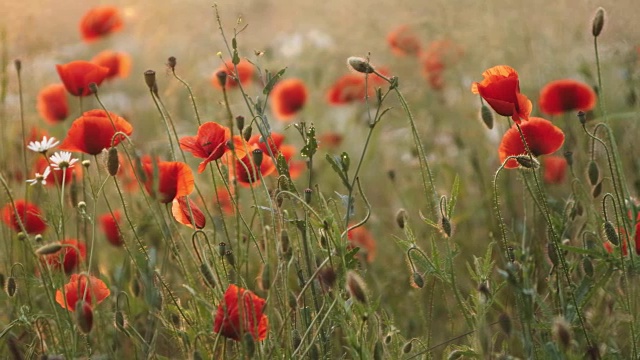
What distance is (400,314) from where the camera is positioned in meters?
2.51

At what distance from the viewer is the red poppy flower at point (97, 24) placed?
143 inches

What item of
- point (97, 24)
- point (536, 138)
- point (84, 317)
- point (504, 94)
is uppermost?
point (97, 24)

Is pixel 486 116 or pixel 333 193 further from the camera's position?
pixel 333 193

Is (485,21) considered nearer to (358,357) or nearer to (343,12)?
(343,12)

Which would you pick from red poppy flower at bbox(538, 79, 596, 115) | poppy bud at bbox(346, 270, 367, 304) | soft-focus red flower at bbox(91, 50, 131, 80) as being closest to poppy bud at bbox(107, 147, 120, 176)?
poppy bud at bbox(346, 270, 367, 304)

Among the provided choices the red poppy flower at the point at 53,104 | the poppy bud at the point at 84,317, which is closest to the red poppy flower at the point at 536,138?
the poppy bud at the point at 84,317

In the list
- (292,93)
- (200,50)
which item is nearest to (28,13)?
(292,93)

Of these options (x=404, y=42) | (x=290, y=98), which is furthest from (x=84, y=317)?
(x=404, y=42)

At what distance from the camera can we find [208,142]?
164cm

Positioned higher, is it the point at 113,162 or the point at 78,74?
the point at 78,74

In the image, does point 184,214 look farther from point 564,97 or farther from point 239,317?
point 564,97

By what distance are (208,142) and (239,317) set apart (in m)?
0.39

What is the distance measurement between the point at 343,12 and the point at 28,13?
1800mm

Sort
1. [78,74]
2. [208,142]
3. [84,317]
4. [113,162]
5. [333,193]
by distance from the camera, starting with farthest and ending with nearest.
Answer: [333,193] → [78,74] → [208,142] → [113,162] → [84,317]
